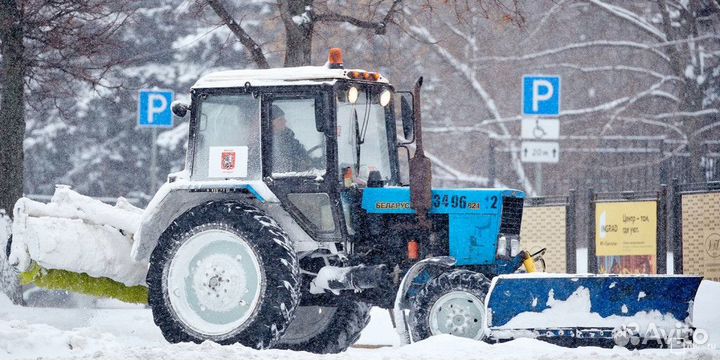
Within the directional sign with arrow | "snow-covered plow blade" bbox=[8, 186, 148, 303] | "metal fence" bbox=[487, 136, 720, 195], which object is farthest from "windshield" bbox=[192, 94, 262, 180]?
"metal fence" bbox=[487, 136, 720, 195]

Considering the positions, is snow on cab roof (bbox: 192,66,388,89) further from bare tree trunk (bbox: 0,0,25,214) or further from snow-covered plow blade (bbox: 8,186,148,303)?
bare tree trunk (bbox: 0,0,25,214)

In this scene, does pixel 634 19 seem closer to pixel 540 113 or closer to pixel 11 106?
pixel 540 113

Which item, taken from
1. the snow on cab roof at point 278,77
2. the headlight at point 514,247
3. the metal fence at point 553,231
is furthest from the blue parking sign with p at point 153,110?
the headlight at point 514,247

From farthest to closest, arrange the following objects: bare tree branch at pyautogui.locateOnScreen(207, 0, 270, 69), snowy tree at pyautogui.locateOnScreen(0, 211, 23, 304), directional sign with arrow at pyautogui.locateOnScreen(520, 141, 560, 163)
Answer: directional sign with arrow at pyautogui.locateOnScreen(520, 141, 560, 163)
bare tree branch at pyautogui.locateOnScreen(207, 0, 270, 69)
snowy tree at pyautogui.locateOnScreen(0, 211, 23, 304)

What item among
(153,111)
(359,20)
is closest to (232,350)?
(359,20)

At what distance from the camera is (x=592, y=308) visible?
962 cm

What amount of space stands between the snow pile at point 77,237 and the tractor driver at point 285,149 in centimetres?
161

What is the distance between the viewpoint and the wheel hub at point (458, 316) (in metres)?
9.91

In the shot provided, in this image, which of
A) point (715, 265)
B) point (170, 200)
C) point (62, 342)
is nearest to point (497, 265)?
point (170, 200)

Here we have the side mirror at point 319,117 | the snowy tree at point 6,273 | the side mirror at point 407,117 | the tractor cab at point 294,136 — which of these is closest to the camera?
the side mirror at point 319,117

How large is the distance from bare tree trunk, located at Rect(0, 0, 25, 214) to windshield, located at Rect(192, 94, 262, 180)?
5662 mm

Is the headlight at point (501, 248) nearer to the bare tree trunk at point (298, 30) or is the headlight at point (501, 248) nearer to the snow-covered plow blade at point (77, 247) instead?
the snow-covered plow blade at point (77, 247)

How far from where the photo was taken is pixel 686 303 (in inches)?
380

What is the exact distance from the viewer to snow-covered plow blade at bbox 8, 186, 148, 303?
10859mm
